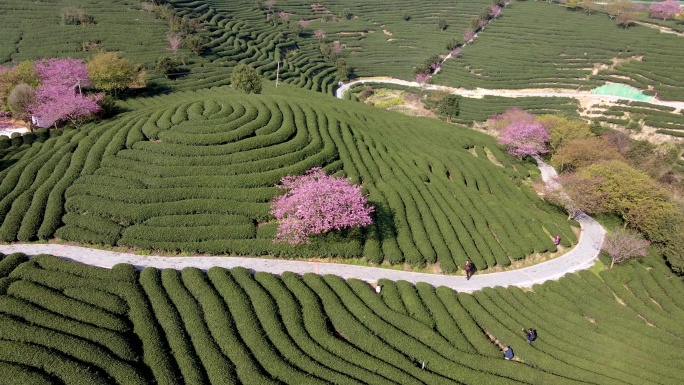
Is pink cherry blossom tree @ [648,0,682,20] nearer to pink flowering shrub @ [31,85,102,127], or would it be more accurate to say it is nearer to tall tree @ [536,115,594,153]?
tall tree @ [536,115,594,153]

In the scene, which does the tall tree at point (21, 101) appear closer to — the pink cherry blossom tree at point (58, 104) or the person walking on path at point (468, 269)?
the pink cherry blossom tree at point (58, 104)

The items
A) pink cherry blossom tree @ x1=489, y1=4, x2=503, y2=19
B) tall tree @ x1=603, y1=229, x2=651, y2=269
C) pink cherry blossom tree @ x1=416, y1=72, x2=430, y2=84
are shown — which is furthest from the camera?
pink cherry blossom tree @ x1=489, y1=4, x2=503, y2=19

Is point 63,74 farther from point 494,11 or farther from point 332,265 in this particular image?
point 494,11

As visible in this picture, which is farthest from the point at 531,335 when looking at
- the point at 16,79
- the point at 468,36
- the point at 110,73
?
the point at 468,36

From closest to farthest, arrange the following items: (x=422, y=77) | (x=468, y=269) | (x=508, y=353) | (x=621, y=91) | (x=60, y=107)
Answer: (x=508, y=353), (x=468, y=269), (x=60, y=107), (x=621, y=91), (x=422, y=77)

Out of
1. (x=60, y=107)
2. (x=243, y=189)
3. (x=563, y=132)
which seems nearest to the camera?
(x=243, y=189)

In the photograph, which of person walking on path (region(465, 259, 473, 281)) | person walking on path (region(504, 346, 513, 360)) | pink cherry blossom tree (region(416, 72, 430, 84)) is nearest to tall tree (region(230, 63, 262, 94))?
pink cherry blossom tree (region(416, 72, 430, 84))

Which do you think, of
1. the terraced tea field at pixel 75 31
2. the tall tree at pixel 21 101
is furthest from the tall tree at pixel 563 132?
the terraced tea field at pixel 75 31
